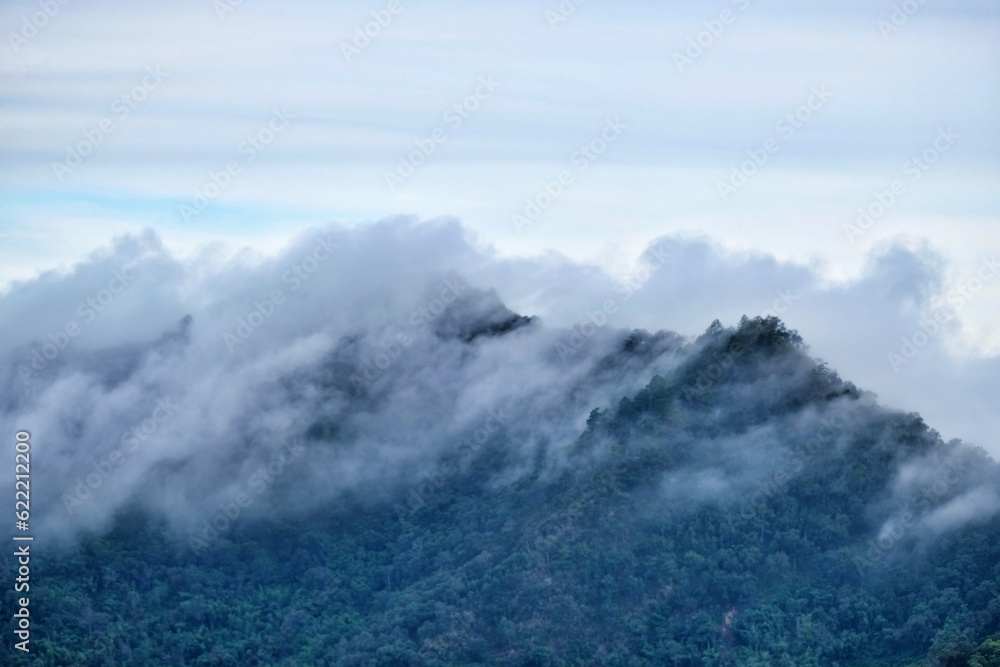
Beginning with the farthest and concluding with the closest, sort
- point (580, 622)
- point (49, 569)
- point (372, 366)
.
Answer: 1. point (372, 366)
2. point (49, 569)
3. point (580, 622)

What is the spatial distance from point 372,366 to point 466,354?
198 inches

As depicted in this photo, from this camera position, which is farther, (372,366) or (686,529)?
(372,366)

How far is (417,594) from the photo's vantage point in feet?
291

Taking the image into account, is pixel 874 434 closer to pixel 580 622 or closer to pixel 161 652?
pixel 580 622

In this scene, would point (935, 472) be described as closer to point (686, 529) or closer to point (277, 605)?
point (686, 529)

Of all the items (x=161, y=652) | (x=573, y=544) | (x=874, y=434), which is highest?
(x=874, y=434)

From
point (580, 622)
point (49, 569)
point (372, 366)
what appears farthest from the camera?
point (372, 366)

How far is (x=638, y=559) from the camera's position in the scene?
85.6 metres

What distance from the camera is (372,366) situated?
10175 centimetres

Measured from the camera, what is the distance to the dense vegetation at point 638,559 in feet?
272

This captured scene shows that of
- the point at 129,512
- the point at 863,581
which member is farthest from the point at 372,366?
the point at 863,581

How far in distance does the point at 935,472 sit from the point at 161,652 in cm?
3615

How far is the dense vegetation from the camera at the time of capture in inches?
3265

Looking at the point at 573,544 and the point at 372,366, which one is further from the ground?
the point at 372,366
